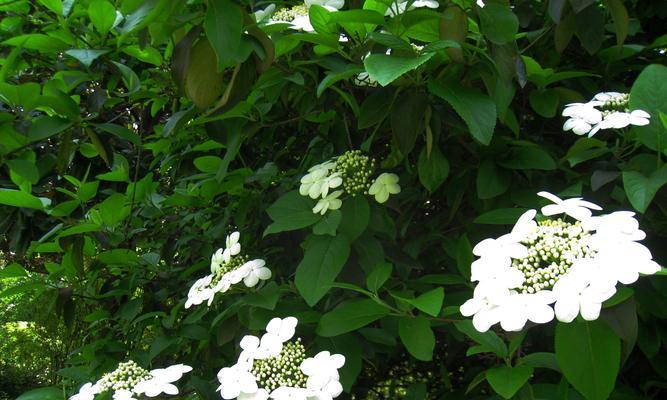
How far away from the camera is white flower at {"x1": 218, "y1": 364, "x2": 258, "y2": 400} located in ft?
3.13

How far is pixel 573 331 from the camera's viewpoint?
2.66ft

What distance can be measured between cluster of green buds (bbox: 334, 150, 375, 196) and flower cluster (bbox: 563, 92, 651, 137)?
1.25 feet

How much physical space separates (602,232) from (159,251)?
1.63 metres

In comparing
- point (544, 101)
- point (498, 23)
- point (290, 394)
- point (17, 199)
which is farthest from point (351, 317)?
point (17, 199)

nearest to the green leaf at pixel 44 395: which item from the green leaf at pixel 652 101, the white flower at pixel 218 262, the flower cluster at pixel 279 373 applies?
the white flower at pixel 218 262

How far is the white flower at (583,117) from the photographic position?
1.22 metres

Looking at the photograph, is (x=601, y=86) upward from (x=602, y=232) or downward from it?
downward

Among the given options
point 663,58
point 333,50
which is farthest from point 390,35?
point 663,58

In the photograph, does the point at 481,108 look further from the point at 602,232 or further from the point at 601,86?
the point at 601,86

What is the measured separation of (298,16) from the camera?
1251mm

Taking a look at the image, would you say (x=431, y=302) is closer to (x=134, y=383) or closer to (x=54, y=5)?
(x=134, y=383)

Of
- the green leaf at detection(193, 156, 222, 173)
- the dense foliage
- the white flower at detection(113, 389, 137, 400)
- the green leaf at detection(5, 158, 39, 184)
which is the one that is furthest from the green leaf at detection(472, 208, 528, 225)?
the green leaf at detection(5, 158, 39, 184)

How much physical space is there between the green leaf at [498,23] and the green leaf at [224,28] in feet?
1.28

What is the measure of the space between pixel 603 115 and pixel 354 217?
1.63 ft
